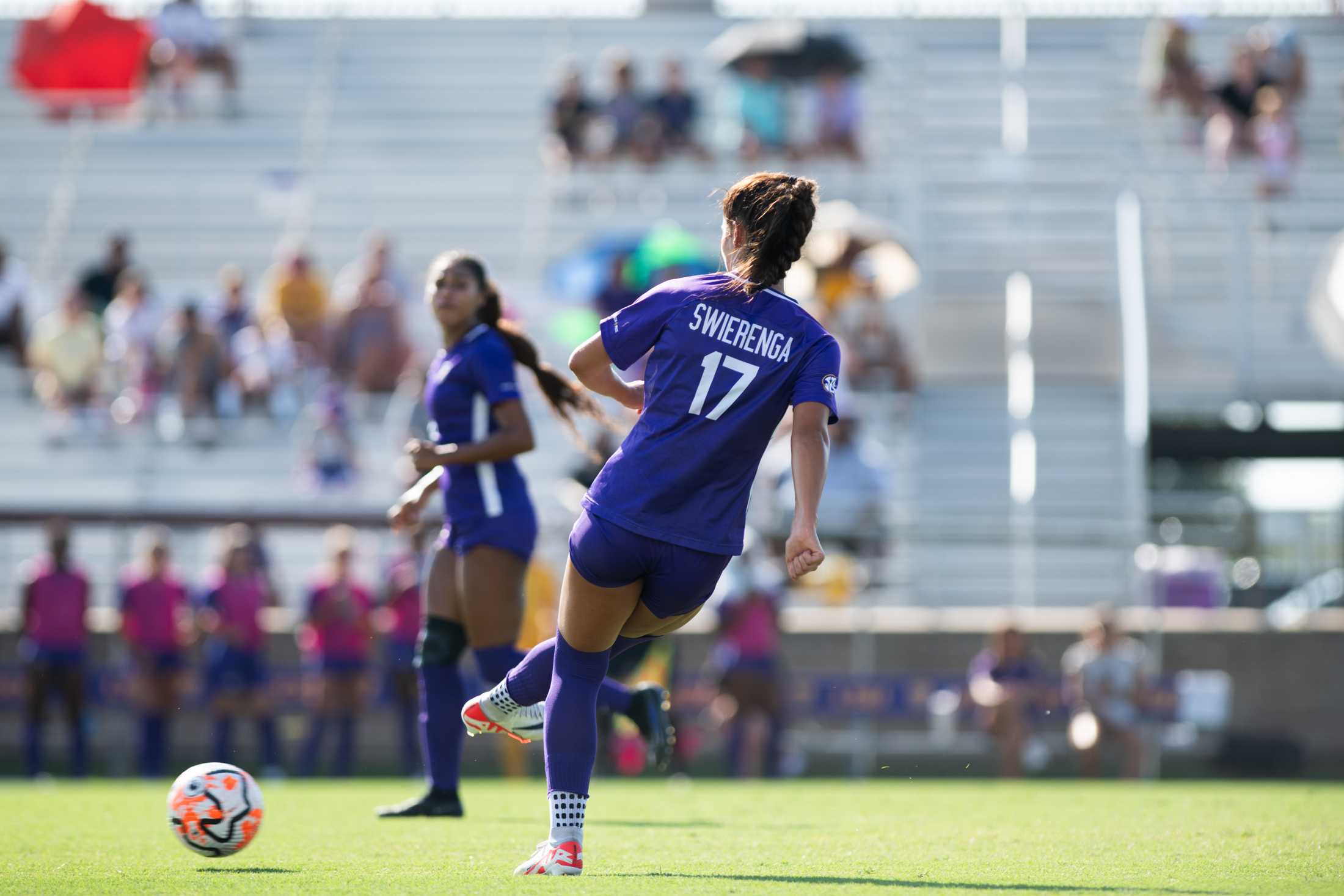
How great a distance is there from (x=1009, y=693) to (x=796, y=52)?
9291mm

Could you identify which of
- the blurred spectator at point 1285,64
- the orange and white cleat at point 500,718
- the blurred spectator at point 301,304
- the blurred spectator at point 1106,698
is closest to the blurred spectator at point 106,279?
the blurred spectator at point 301,304

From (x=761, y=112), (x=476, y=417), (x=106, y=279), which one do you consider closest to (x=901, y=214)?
(x=761, y=112)

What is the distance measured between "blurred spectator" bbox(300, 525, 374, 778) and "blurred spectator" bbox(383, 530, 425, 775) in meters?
0.25

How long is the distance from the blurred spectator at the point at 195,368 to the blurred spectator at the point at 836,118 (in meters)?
7.61

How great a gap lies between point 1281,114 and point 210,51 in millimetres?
13934

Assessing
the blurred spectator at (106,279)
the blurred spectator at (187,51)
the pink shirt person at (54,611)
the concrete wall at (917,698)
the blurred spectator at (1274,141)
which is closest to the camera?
the pink shirt person at (54,611)

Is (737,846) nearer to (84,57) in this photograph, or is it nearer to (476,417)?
(476,417)

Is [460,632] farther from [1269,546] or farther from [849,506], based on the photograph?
[1269,546]

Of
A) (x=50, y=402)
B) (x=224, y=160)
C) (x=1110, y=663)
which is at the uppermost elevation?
(x=224, y=160)

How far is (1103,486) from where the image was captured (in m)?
18.7

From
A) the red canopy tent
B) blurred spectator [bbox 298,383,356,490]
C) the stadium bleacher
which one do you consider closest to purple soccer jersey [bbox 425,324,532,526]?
the stadium bleacher

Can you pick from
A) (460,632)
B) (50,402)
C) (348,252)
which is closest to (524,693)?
(460,632)

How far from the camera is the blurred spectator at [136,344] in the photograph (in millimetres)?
17734

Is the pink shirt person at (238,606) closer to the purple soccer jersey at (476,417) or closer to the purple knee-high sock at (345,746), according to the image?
the purple knee-high sock at (345,746)
